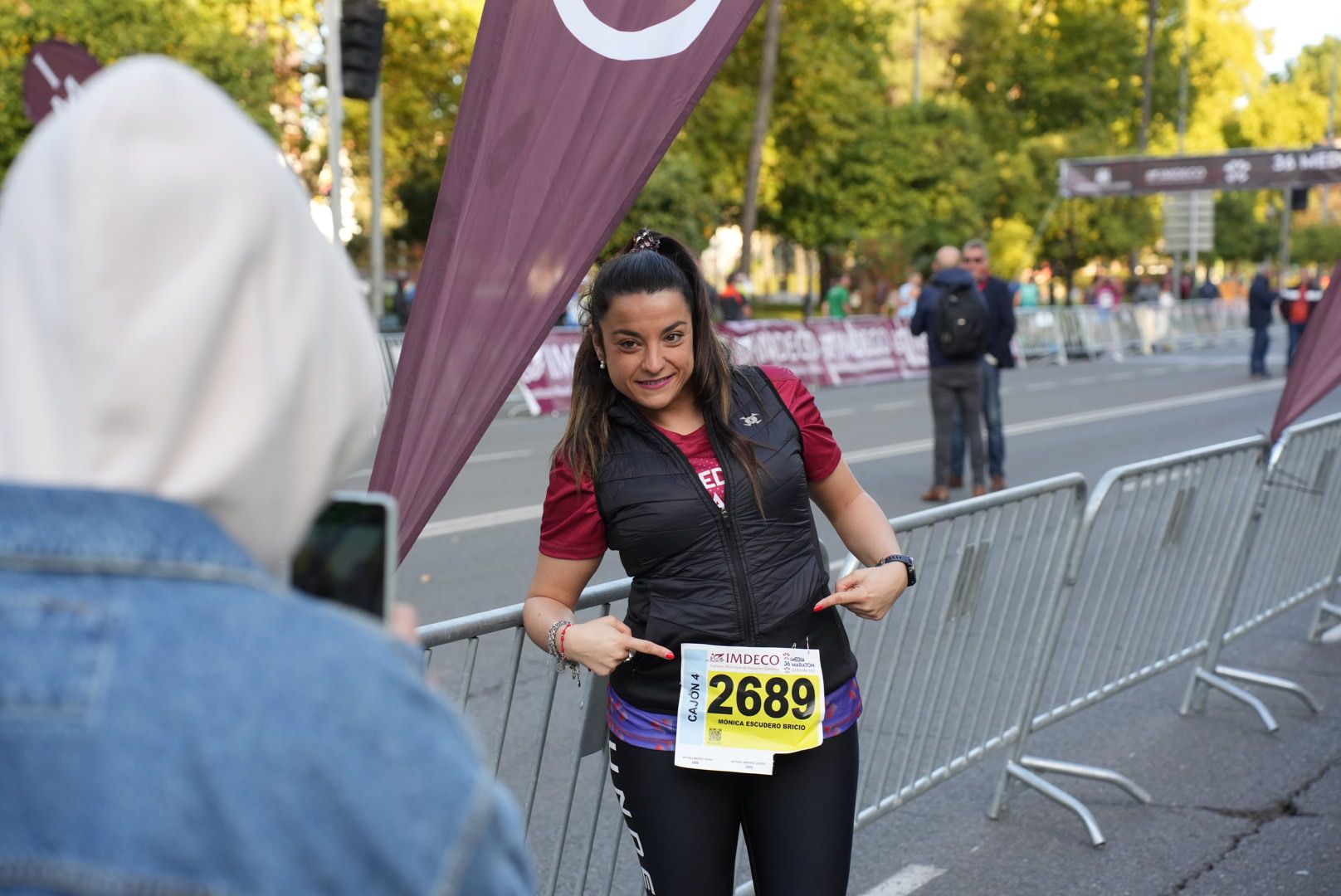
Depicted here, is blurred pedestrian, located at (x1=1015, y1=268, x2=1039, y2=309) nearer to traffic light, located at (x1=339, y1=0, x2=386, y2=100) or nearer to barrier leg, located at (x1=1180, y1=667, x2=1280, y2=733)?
traffic light, located at (x1=339, y1=0, x2=386, y2=100)

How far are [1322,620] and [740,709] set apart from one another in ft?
18.7

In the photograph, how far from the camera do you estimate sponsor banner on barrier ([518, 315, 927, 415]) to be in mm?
21984

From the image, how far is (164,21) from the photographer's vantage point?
23859 millimetres

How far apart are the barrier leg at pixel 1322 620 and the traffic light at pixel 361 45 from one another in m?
10.9

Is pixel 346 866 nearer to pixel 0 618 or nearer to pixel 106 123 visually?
pixel 0 618

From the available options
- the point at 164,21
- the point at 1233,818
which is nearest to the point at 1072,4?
the point at 164,21

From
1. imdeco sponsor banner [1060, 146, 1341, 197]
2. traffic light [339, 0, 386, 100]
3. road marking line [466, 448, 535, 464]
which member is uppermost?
imdeco sponsor banner [1060, 146, 1341, 197]

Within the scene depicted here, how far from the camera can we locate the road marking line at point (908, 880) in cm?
433

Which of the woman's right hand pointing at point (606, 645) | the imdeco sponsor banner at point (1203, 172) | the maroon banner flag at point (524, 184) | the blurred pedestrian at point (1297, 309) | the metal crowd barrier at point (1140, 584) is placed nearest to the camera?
the maroon banner flag at point (524, 184)

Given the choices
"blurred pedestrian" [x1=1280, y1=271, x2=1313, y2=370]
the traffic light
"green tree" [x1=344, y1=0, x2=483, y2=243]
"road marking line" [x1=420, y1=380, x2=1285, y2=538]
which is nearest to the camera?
"road marking line" [x1=420, y1=380, x2=1285, y2=538]

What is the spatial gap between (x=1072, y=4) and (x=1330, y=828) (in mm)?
55998

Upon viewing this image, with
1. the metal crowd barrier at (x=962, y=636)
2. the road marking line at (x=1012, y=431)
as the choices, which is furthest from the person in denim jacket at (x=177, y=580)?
the road marking line at (x=1012, y=431)

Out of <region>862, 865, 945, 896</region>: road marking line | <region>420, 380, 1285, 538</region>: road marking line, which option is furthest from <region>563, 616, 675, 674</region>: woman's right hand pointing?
<region>420, 380, 1285, 538</region>: road marking line

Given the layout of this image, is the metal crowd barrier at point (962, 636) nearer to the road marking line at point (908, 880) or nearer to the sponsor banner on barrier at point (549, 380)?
the road marking line at point (908, 880)
